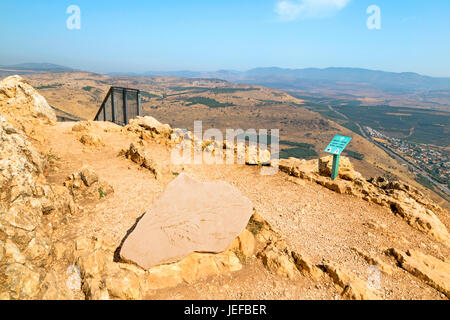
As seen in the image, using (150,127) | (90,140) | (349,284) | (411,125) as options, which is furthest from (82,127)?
(411,125)

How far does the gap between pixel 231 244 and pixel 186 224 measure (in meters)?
1.18

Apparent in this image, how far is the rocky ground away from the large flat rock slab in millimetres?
245

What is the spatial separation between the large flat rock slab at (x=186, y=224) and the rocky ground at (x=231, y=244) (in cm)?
25

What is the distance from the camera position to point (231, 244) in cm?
604

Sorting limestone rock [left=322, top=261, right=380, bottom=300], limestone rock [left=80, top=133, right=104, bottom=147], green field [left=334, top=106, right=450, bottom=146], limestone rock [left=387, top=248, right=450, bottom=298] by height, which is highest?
limestone rock [left=80, top=133, right=104, bottom=147]

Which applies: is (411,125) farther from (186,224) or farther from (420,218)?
(186,224)

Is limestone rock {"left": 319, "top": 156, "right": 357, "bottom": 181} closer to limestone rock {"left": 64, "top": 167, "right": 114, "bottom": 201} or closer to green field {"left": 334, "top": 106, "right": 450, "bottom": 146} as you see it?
limestone rock {"left": 64, "top": 167, "right": 114, "bottom": 201}

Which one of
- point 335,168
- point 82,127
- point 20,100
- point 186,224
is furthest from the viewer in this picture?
point 82,127

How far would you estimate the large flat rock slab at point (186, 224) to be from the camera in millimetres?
5219

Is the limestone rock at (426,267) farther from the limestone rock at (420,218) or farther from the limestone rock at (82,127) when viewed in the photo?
the limestone rock at (82,127)

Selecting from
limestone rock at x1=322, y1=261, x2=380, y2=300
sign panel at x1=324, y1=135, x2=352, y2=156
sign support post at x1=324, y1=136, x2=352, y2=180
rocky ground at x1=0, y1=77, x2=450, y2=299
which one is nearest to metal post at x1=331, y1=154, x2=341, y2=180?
sign support post at x1=324, y1=136, x2=352, y2=180

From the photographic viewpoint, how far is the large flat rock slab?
5.22 m

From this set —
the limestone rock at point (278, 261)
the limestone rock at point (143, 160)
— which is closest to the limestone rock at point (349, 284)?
the limestone rock at point (278, 261)
